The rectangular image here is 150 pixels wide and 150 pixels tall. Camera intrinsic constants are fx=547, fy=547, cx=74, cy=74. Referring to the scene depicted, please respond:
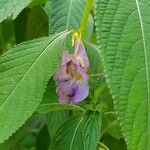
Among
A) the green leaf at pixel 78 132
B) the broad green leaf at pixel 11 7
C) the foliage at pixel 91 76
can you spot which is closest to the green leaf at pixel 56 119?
the foliage at pixel 91 76

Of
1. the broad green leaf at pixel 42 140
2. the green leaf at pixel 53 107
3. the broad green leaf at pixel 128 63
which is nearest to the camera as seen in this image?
the broad green leaf at pixel 128 63

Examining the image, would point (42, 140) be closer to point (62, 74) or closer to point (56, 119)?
point (56, 119)

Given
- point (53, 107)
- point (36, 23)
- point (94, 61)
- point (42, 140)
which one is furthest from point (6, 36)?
point (53, 107)

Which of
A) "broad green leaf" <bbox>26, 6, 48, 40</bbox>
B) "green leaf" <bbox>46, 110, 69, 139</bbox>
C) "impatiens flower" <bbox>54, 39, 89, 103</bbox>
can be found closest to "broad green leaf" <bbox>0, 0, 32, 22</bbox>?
"impatiens flower" <bbox>54, 39, 89, 103</bbox>

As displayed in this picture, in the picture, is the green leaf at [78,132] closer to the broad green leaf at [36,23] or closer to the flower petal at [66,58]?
the flower petal at [66,58]

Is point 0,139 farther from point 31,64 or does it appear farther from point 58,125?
point 58,125

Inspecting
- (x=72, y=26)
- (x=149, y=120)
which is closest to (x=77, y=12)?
(x=72, y=26)

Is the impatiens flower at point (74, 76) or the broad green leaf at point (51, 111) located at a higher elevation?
the impatiens flower at point (74, 76)
